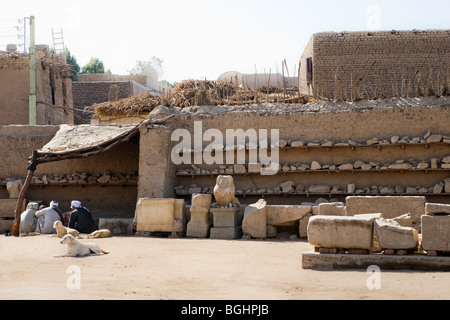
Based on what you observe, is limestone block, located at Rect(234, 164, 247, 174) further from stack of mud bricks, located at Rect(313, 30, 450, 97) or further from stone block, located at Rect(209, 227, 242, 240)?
stack of mud bricks, located at Rect(313, 30, 450, 97)

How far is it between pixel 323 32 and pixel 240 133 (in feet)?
16.6

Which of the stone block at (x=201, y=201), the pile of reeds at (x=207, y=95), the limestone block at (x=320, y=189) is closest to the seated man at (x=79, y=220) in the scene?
the stone block at (x=201, y=201)

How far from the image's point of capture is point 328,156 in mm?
13312

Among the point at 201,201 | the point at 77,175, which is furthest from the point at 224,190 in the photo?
the point at 77,175

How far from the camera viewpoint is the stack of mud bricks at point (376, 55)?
16.2 m

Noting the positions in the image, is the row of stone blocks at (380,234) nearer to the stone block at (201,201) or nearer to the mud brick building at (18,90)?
the stone block at (201,201)

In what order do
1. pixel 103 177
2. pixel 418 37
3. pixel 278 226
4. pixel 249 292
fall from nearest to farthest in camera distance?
pixel 249 292 → pixel 278 226 → pixel 103 177 → pixel 418 37

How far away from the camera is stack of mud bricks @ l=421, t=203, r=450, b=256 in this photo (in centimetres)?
689

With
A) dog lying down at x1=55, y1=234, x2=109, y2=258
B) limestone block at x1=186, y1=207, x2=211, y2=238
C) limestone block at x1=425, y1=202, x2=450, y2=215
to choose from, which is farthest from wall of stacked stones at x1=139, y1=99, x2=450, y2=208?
limestone block at x1=425, y1=202, x2=450, y2=215

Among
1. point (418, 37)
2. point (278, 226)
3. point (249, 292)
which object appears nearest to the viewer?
point (249, 292)

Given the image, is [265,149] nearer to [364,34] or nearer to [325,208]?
[325,208]

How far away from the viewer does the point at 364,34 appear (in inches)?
649
